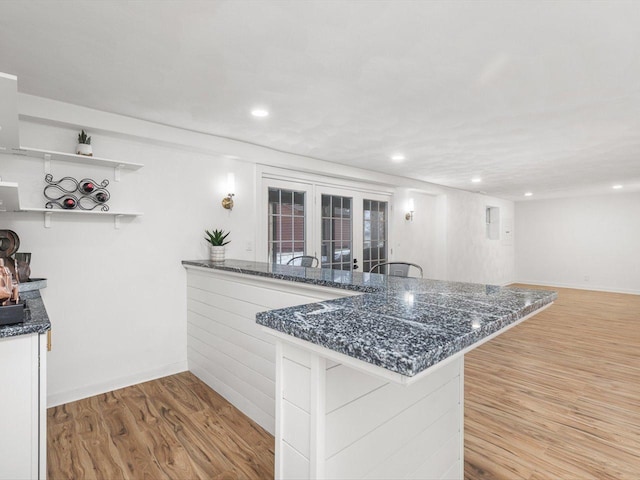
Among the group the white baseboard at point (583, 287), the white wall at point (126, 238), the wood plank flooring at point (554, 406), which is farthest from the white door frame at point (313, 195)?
the white baseboard at point (583, 287)

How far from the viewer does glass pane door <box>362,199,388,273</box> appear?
17.6ft

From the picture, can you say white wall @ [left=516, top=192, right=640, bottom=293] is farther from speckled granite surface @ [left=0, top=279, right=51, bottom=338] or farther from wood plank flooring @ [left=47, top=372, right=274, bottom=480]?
speckled granite surface @ [left=0, top=279, right=51, bottom=338]

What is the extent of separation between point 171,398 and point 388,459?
85.8 inches

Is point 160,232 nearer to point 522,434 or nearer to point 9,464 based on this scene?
point 9,464

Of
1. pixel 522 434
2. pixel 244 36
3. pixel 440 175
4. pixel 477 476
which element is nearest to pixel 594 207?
pixel 440 175

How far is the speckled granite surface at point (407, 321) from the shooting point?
735 millimetres

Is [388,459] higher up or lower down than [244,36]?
lower down

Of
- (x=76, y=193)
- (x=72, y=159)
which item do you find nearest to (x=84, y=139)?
(x=72, y=159)

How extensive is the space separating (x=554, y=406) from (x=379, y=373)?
267 centimetres

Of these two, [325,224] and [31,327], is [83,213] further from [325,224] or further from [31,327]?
[325,224]

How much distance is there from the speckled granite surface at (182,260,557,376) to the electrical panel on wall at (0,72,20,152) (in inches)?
43.2

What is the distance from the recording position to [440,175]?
5.52 meters

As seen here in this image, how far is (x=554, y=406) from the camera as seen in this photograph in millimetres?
2598

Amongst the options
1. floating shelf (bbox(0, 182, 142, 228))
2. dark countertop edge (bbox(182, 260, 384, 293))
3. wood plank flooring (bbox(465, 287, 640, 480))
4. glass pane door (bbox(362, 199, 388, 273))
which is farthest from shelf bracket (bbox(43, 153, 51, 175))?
glass pane door (bbox(362, 199, 388, 273))
